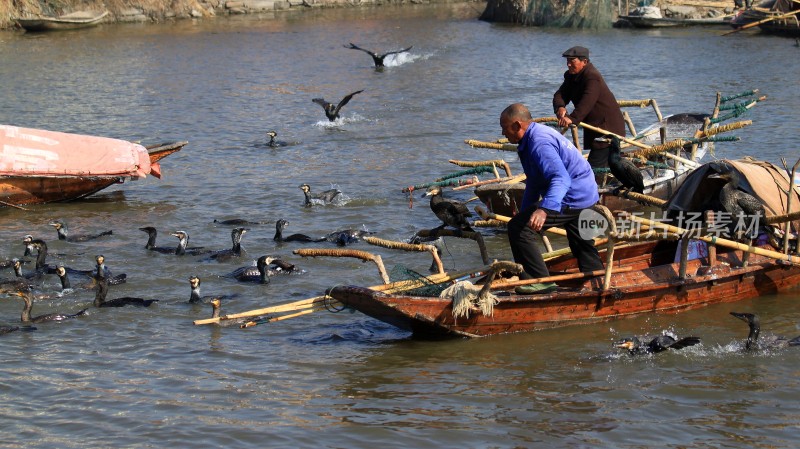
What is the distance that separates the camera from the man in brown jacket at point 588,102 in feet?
36.4

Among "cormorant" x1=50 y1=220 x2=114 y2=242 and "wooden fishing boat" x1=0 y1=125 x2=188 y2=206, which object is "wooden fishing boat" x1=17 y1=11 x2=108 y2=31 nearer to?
"wooden fishing boat" x1=0 y1=125 x2=188 y2=206

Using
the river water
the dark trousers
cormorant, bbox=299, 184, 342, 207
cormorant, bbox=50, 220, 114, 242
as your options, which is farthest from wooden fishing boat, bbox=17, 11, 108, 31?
the dark trousers

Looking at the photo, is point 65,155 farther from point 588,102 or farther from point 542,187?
point 542,187

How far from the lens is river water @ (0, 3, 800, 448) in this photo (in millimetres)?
7090

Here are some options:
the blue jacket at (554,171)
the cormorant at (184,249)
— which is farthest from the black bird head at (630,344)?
the cormorant at (184,249)

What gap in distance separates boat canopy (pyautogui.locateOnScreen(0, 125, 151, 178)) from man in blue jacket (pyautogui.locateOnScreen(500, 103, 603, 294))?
24.8 ft

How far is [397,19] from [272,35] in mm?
8319

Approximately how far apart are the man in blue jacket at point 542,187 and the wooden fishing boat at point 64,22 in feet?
110

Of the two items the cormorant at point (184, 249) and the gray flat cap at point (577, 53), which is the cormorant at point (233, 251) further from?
the gray flat cap at point (577, 53)

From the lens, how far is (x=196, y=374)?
317 inches

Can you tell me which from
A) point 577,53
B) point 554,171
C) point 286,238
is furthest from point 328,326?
point 577,53

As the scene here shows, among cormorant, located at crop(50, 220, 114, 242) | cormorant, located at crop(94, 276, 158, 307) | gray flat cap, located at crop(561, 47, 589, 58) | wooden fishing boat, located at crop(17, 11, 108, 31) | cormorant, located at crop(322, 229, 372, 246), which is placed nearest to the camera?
cormorant, located at crop(94, 276, 158, 307)

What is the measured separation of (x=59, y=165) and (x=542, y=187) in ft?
26.9

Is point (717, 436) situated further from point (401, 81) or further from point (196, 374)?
point (401, 81)
